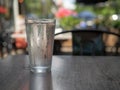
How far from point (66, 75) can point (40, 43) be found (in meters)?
0.17

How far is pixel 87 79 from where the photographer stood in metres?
1.13

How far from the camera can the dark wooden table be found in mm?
1034

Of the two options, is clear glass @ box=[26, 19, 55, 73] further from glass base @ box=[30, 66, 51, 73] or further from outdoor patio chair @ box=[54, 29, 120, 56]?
outdoor patio chair @ box=[54, 29, 120, 56]

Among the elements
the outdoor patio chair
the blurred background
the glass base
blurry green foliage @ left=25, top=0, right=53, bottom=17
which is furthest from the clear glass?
blurry green foliage @ left=25, top=0, right=53, bottom=17

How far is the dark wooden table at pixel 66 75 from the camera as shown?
40.7 inches

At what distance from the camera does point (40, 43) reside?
127 cm

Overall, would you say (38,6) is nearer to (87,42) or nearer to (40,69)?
(87,42)

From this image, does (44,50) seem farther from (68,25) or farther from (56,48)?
(68,25)

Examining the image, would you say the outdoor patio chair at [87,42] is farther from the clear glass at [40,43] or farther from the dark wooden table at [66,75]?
the clear glass at [40,43]

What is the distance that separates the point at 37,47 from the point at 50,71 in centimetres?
11

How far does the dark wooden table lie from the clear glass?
0.05m

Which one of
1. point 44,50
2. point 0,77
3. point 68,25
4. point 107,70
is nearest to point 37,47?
point 44,50

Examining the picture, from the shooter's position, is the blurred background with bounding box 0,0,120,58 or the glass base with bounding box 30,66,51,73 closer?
the glass base with bounding box 30,66,51,73

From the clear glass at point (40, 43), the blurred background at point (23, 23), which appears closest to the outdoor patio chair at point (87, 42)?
the blurred background at point (23, 23)
